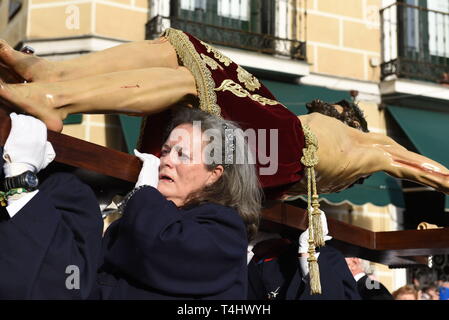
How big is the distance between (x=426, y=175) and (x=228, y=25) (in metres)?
5.39

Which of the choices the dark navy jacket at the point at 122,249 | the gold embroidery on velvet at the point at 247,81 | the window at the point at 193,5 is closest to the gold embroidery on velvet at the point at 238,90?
the gold embroidery on velvet at the point at 247,81

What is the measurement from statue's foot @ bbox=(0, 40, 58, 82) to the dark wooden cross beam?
0.37m

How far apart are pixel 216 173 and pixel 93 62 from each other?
0.60 m

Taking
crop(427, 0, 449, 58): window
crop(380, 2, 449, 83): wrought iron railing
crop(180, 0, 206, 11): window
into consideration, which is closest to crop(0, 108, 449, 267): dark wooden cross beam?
crop(180, 0, 206, 11): window

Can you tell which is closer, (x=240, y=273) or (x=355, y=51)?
(x=240, y=273)

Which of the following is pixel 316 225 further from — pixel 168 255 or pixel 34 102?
pixel 34 102

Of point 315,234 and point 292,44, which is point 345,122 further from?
point 292,44

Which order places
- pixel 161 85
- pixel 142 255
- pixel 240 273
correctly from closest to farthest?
1. pixel 142 255
2. pixel 240 273
3. pixel 161 85

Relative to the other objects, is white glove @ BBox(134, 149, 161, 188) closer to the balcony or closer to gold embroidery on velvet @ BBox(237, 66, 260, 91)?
gold embroidery on velvet @ BBox(237, 66, 260, 91)

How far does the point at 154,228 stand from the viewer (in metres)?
2.13

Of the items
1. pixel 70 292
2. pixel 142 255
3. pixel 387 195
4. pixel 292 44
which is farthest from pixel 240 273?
pixel 292 44

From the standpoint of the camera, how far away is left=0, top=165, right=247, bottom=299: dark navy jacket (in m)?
1.91

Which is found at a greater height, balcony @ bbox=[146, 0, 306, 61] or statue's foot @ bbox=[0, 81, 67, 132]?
balcony @ bbox=[146, 0, 306, 61]

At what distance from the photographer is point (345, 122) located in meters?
3.55
